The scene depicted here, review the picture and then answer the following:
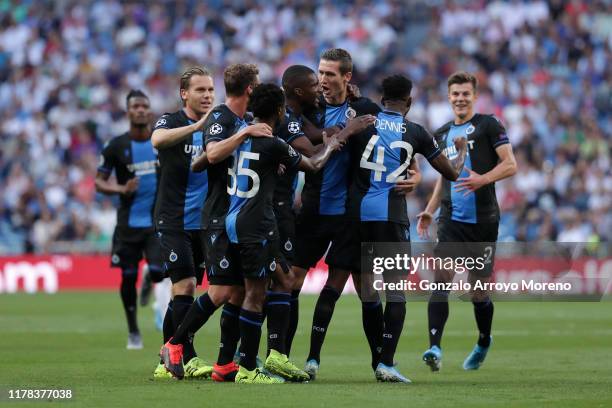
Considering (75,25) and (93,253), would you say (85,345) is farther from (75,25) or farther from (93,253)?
(75,25)

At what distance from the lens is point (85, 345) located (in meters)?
13.8

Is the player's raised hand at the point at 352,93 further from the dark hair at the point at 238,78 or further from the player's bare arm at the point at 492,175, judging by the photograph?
the player's bare arm at the point at 492,175

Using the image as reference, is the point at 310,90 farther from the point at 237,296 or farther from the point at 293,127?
the point at 237,296

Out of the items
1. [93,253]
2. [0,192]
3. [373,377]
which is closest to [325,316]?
[373,377]

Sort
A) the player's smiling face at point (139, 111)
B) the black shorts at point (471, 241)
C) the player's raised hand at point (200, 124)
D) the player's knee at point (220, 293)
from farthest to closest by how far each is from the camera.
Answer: the player's smiling face at point (139, 111)
the black shorts at point (471, 241)
the player's raised hand at point (200, 124)
the player's knee at point (220, 293)

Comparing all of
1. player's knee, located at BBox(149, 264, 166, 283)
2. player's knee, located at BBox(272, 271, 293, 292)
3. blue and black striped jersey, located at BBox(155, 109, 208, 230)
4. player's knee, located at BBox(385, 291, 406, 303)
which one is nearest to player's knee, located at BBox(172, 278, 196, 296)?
blue and black striped jersey, located at BBox(155, 109, 208, 230)

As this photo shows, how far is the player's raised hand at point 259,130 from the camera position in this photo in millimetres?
9352

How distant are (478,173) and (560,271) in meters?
9.68

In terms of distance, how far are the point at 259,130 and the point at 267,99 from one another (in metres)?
0.26

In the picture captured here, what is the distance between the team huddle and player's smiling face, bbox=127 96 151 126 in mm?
3496

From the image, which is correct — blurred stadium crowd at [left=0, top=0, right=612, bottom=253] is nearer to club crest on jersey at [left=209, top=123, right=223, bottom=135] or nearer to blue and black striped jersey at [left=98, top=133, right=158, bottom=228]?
blue and black striped jersey at [left=98, top=133, right=158, bottom=228]

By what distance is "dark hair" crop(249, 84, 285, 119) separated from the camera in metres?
9.42

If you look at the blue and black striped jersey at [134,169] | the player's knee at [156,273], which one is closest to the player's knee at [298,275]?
the player's knee at [156,273]

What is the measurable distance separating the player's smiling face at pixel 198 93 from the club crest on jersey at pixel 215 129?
107cm
